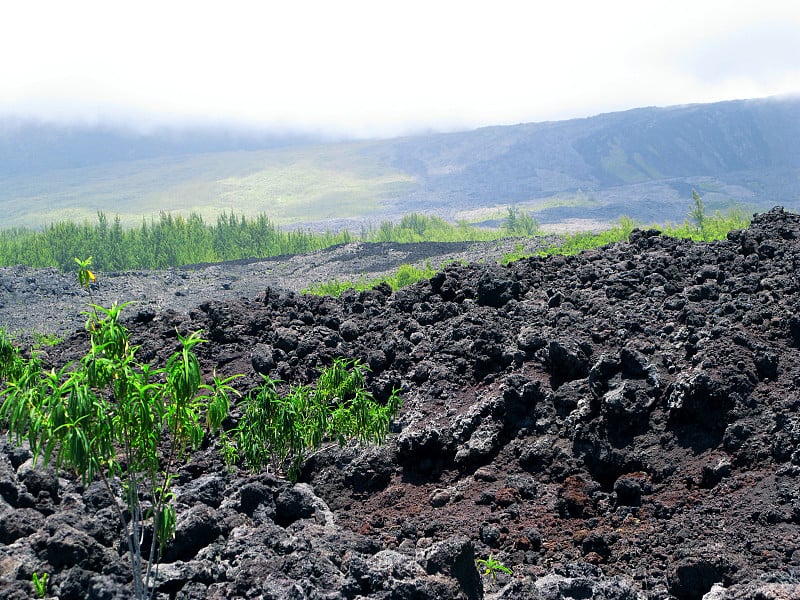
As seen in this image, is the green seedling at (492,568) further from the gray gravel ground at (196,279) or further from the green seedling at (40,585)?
the gray gravel ground at (196,279)

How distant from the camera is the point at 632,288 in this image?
15453mm

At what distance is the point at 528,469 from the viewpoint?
1145 centimetres

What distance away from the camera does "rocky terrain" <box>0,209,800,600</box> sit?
841 cm

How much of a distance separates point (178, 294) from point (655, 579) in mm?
34711

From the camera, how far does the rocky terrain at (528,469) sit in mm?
8406

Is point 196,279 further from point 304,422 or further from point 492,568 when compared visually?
Result: point 492,568

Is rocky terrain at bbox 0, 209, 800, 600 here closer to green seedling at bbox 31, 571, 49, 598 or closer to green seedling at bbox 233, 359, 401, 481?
green seedling at bbox 31, 571, 49, 598

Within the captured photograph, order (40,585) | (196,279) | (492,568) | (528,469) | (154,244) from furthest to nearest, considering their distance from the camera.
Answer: (154,244)
(196,279)
(528,469)
(492,568)
(40,585)

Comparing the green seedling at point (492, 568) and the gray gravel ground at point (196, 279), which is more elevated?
the green seedling at point (492, 568)

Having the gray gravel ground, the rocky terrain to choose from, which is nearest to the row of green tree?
the gray gravel ground

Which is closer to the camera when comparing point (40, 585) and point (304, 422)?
point (40, 585)

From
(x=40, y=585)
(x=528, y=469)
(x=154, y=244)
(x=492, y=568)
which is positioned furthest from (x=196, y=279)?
(x=492, y=568)

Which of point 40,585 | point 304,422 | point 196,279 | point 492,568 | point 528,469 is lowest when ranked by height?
point 196,279

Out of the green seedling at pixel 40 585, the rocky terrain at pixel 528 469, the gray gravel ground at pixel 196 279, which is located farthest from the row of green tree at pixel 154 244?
the green seedling at pixel 40 585
